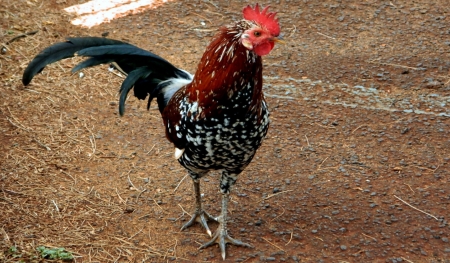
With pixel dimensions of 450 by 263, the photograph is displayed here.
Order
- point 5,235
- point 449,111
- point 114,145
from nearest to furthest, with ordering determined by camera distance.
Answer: point 5,235
point 114,145
point 449,111

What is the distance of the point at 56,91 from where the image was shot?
6613mm

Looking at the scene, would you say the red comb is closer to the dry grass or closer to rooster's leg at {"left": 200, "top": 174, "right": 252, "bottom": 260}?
rooster's leg at {"left": 200, "top": 174, "right": 252, "bottom": 260}

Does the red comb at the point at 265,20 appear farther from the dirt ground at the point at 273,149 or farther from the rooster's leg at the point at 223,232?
the dirt ground at the point at 273,149

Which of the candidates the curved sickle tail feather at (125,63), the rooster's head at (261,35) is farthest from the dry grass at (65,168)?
the rooster's head at (261,35)

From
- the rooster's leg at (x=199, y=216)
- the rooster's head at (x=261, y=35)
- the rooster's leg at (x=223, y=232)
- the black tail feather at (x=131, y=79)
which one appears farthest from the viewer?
the rooster's leg at (x=199, y=216)

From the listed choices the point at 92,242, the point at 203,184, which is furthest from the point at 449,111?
the point at 92,242

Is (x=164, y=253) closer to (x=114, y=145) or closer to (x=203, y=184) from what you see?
(x=203, y=184)

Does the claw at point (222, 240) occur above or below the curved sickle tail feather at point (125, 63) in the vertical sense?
below

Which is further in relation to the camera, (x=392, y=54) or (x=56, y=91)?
(x=392, y=54)

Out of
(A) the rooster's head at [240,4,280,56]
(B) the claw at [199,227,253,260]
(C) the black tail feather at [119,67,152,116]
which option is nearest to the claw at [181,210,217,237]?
(B) the claw at [199,227,253,260]

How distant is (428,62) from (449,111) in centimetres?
103

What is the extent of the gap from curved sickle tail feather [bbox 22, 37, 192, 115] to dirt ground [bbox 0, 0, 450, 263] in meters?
1.12

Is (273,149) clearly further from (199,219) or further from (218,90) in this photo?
(218,90)

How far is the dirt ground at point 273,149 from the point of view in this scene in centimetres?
473
